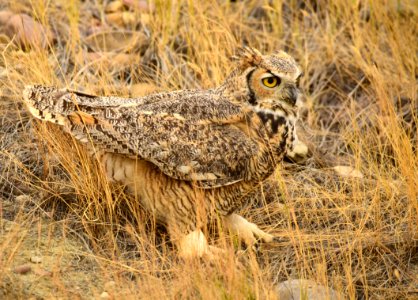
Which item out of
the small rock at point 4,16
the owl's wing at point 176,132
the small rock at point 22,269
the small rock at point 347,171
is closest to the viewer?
the small rock at point 22,269

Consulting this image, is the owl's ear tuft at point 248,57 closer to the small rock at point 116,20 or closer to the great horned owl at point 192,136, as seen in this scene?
the great horned owl at point 192,136

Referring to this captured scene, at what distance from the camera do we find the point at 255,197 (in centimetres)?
424

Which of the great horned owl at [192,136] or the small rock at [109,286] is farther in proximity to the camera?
the great horned owl at [192,136]

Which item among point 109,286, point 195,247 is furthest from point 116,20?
point 109,286

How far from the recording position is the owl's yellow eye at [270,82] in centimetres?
362

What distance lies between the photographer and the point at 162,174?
365cm

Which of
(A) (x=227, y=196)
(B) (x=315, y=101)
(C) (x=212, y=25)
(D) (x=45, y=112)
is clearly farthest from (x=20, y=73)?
(B) (x=315, y=101)

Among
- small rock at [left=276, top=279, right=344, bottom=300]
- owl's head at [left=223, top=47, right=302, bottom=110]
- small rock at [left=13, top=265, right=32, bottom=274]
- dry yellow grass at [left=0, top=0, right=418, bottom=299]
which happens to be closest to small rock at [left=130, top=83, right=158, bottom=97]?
dry yellow grass at [left=0, top=0, right=418, bottom=299]

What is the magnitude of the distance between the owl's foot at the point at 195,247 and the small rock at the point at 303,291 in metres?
0.34

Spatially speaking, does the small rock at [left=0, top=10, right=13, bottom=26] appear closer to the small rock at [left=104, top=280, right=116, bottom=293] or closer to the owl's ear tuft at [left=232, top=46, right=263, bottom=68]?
the owl's ear tuft at [left=232, top=46, right=263, bottom=68]

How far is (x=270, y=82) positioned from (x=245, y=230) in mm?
794

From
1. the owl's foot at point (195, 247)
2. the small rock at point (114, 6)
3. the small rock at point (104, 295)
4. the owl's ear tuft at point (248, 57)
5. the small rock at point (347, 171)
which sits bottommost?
the small rock at point (347, 171)

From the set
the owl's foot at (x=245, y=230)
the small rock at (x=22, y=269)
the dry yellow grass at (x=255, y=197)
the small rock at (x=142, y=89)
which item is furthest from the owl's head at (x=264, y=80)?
the small rock at (x=22, y=269)

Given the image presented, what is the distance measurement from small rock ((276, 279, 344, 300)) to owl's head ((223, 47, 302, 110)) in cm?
92
